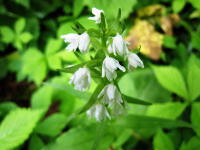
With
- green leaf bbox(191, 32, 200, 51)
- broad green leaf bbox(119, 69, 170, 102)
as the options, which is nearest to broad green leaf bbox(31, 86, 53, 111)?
broad green leaf bbox(119, 69, 170, 102)

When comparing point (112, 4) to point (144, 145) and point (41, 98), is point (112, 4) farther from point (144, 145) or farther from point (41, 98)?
point (144, 145)

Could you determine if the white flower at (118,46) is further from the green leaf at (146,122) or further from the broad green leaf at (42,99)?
the broad green leaf at (42,99)

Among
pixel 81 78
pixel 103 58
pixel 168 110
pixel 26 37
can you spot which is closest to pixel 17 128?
pixel 81 78

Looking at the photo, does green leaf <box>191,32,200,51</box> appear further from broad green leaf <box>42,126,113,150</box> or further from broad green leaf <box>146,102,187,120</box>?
broad green leaf <box>42,126,113,150</box>

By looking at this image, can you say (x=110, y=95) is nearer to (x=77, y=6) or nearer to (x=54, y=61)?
(x=54, y=61)

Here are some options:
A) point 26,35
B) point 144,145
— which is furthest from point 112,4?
point 144,145
